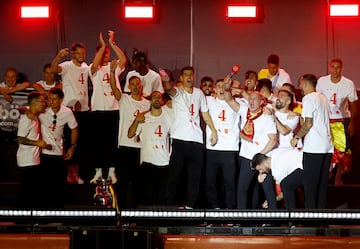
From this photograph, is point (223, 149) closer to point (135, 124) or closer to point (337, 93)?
point (135, 124)

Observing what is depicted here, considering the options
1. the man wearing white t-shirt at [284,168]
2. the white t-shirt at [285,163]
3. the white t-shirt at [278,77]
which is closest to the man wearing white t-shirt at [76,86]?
the white t-shirt at [278,77]

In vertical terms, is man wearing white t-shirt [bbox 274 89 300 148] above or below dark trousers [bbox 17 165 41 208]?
above

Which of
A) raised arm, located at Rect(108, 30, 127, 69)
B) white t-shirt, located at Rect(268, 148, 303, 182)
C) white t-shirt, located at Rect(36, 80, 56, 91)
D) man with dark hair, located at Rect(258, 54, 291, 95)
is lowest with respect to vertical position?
white t-shirt, located at Rect(268, 148, 303, 182)

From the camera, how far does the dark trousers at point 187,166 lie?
12125 millimetres

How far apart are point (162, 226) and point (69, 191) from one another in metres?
2.89

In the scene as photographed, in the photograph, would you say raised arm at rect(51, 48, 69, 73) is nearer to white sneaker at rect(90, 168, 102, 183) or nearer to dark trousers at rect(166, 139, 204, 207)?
white sneaker at rect(90, 168, 102, 183)

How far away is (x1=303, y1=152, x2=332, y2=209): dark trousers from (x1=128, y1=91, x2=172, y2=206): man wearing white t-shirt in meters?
1.85

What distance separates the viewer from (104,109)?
521 inches

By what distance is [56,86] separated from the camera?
13.4 m

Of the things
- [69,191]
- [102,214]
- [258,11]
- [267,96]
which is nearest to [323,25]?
[258,11]

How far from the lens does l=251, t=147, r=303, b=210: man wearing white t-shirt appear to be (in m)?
11.6

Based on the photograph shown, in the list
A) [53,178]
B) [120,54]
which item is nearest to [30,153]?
[53,178]

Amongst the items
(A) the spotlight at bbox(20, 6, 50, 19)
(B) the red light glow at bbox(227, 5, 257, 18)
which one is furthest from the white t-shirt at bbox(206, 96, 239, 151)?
(A) the spotlight at bbox(20, 6, 50, 19)

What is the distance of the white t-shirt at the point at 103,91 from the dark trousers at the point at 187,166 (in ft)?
4.71
